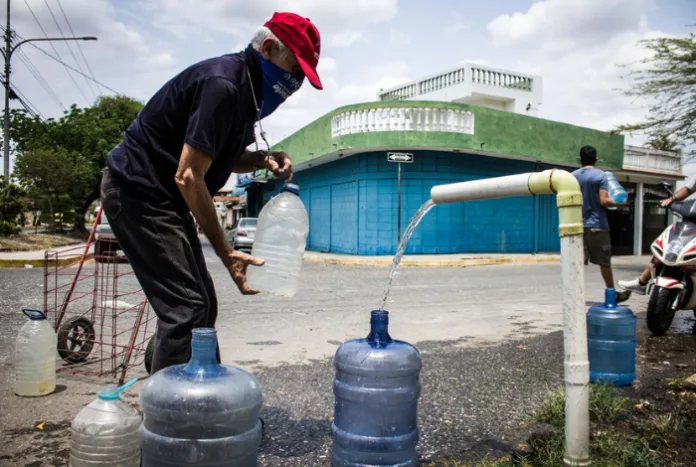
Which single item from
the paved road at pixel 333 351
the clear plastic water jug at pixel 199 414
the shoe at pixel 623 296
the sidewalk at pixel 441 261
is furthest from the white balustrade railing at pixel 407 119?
the clear plastic water jug at pixel 199 414

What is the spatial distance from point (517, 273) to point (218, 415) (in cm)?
1127

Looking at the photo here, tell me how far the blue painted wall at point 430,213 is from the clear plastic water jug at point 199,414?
49.2 feet

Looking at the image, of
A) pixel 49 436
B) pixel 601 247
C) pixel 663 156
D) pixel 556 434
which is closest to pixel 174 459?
pixel 49 436

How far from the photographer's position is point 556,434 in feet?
8.03

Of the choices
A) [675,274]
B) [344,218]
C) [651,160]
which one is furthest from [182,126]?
[651,160]

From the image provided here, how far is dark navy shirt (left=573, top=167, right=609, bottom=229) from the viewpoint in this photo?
5.77 metres

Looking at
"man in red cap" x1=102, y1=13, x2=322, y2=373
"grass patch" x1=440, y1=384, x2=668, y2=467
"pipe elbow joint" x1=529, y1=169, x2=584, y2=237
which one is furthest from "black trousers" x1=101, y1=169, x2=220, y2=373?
"pipe elbow joint" x1=529, y1=169, x2=584, y2=237

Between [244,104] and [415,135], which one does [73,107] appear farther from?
[244,104]

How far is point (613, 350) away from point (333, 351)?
2057 millimetres

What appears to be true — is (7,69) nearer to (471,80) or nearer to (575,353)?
(471,80)

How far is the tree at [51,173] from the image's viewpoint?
2666 centimetres

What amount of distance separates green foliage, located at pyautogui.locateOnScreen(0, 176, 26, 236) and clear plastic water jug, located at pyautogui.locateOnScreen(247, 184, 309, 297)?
737 inches

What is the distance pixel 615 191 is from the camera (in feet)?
17.5

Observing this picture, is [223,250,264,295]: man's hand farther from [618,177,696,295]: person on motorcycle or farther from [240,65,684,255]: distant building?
[240,65,684,255]: distant building
